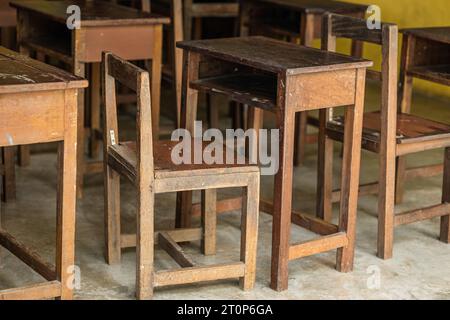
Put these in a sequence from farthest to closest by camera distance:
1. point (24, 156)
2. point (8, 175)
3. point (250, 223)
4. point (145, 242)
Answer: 1. point (24, 156)
2. point (8, 175)
3. point (250, 223)
4. point (145, 242)

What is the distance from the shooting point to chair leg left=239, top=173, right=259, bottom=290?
3.13 meters

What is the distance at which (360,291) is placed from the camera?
10.8ft

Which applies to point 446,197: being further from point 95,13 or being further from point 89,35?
point 95,13

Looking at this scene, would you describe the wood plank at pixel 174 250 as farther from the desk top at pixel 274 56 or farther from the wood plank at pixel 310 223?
the desk top at pixel 274 56

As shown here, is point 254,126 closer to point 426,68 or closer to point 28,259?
point 426,68

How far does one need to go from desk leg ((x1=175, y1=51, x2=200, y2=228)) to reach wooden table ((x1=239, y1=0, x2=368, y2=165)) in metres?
1.28

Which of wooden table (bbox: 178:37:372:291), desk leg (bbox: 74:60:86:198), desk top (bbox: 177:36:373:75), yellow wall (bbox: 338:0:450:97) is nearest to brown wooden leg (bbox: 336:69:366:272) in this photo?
wooden table (bbox: 178:37:372:291)

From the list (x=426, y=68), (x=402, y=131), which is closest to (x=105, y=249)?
(x=402, y=131)

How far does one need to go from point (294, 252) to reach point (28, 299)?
37.2 inches

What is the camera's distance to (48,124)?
9.14ft

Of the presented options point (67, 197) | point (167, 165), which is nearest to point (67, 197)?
point (67, 197)

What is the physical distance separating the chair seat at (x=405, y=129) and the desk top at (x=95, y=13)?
962mm

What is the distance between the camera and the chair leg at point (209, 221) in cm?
356

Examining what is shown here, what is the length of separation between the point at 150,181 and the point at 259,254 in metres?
0.78
